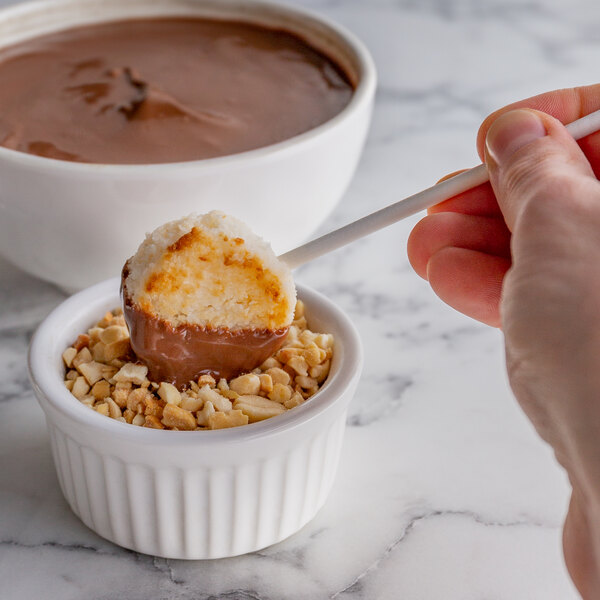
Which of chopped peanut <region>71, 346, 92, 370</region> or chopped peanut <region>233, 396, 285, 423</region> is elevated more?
chopped peanut <region>233, 396, 285, 423</region>

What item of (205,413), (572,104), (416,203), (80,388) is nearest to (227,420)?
(205,413)

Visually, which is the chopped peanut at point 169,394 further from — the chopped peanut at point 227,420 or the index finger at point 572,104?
the index finger at point 572,104

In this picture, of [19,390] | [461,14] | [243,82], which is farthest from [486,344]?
[461,14]

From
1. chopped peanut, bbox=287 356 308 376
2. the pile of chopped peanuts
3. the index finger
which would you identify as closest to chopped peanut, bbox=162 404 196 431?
the pile of chopped peanuts

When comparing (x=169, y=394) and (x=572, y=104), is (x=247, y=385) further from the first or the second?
(x=572, y=104)

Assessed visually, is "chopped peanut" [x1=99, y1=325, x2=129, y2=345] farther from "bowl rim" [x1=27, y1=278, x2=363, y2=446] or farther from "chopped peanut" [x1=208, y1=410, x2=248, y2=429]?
"chopped peanut" [x1=208, y1=410, x2=248, y2=429]
